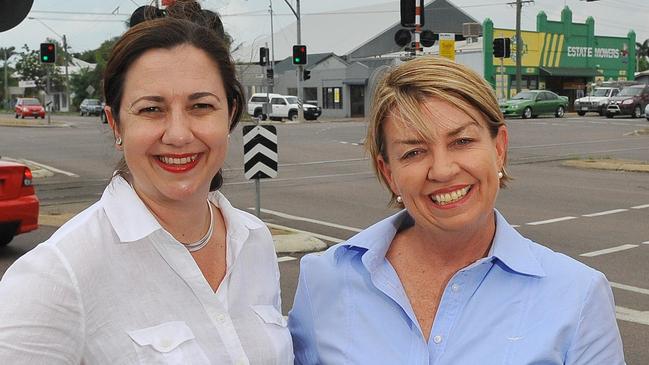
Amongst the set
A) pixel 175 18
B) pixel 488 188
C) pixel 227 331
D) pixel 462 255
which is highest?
pixel 175 18

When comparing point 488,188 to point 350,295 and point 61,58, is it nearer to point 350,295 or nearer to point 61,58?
point 350,295

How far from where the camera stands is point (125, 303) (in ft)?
6.44

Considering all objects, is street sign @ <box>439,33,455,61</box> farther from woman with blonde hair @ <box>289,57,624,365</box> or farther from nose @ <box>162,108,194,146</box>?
nose @ <box>162,108,194,146</box>

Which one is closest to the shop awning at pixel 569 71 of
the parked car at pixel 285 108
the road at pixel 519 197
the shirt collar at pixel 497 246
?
the parked car at pixel 285 108

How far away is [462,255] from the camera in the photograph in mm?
2309

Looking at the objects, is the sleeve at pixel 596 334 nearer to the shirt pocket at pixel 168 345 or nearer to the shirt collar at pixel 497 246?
the shirt collar at pixel 497 246

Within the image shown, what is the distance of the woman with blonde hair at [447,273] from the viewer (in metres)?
2.05

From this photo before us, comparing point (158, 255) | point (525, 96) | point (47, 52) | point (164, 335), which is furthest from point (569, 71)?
point (164, 335)

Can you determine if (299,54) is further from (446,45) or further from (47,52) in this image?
(446,45)

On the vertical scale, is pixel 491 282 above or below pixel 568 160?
above

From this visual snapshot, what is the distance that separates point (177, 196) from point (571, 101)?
61381 mm

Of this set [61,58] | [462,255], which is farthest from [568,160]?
[61,58]

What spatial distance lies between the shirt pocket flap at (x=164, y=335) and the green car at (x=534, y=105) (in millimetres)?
41712

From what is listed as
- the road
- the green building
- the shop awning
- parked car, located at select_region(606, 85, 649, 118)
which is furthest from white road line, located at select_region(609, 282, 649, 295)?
the shop awning
